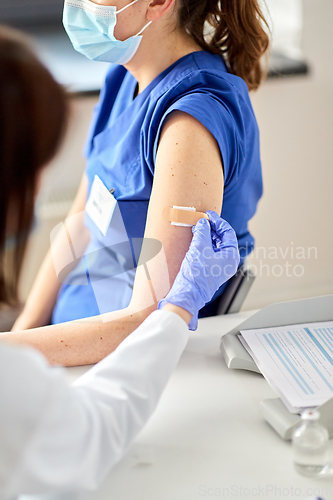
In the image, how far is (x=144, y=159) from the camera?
1096mm

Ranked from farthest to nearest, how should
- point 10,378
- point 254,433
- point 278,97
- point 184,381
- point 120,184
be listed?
point 278,97 → point 120,184 → point 184,381 → point 254,433 → point 10,378

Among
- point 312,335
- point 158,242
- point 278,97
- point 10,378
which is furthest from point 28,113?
point 278,97

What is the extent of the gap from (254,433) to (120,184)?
2.24ft

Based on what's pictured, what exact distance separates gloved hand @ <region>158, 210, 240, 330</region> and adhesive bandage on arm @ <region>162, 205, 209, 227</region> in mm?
15

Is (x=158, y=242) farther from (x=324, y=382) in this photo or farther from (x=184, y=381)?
(x=324, y=382)

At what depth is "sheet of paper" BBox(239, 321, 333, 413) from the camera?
2.65ft

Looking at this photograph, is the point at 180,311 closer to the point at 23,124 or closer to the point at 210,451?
the point at 210,451

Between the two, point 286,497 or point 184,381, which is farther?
point 184,381

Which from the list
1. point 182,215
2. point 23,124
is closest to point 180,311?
point 182,215

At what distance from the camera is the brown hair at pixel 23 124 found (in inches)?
22.3

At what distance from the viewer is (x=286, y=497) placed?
2.09 feet

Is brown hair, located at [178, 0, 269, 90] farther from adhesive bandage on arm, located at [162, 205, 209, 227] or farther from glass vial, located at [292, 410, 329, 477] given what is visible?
glass vial, located at [292, 410, 329, 477]

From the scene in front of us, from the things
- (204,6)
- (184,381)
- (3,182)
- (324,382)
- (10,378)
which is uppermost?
(204,6)

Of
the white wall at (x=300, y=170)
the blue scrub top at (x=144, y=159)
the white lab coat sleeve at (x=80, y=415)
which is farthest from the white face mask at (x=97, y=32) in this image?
the white wall at (x=300, y=170)
